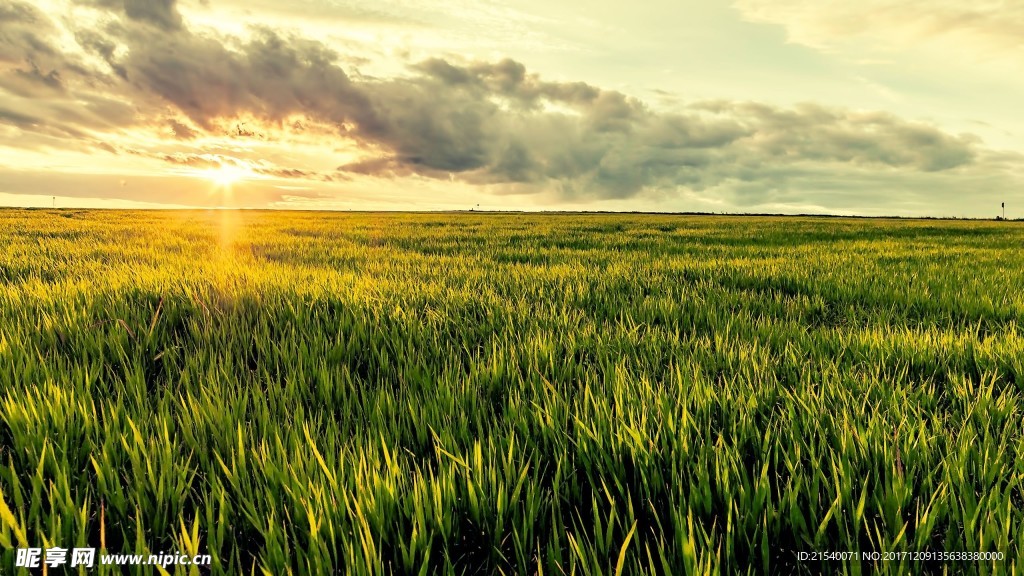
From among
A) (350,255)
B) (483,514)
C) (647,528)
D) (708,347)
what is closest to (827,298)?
(708,347)

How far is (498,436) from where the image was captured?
4.44 ft

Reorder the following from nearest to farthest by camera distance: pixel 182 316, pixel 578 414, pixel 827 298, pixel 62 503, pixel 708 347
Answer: pixel 62 503, pixel 578 414, pixel 708 347, pixel 182 316, pixel 827 298

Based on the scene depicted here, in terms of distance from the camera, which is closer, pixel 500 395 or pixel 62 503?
pixel 62 503

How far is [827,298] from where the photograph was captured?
4.09 m

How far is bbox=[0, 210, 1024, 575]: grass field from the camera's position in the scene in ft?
3.27

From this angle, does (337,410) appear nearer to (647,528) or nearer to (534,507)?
(534,507)

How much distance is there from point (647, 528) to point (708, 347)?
1456 millimetres

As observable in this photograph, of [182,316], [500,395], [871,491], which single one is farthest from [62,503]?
[182,316]

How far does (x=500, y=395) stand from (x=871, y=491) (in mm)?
1144

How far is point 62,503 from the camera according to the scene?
3.47 feet

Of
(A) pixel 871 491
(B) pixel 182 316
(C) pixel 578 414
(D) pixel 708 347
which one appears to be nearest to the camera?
(A) pixel 871 491

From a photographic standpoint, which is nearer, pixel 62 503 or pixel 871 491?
pixel 62 503

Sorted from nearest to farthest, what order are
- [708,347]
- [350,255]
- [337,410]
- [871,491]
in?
[871,491], [337,410], [708,347], [350,255]

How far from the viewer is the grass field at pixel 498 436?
998 mm
